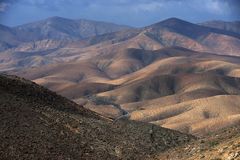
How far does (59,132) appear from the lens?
47.7m

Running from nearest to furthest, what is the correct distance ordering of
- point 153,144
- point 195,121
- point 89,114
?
point 153,144 → point 89,114 → point 195,121

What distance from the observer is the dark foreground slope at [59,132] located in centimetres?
4194

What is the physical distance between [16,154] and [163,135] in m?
24.0

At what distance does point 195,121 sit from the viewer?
14312 centimetres

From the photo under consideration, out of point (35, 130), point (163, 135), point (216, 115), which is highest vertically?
point (35, 130)

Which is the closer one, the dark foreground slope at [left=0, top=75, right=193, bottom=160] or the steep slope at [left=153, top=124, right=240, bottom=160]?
the steep slope at [left=153, top=124, right=240, bottom=160]

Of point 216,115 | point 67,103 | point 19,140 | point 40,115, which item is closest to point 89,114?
point 67,103

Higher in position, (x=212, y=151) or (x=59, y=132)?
(x=212, y=151)

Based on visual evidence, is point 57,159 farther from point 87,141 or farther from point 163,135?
point 163,135

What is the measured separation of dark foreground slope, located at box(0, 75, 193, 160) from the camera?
138ft

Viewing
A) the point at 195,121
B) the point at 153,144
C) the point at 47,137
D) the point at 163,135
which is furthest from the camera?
the point at 195,121

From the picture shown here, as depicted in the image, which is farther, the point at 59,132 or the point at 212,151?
the point at 59,132

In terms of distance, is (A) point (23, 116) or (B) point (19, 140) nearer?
(B) point (19, 140)

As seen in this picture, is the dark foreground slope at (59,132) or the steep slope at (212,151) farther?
the dark foreground slope at (59,132)
